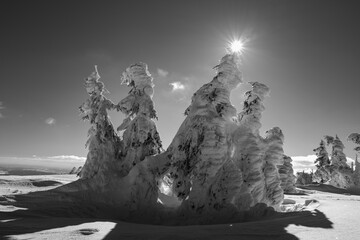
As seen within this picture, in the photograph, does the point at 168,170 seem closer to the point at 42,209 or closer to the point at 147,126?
the point at 147,126

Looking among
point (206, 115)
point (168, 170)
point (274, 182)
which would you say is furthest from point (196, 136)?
point (274, 182)

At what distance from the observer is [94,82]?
2216 centimetres

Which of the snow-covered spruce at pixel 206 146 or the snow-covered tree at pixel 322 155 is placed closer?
the snow-covered spruce at pixel 206 146

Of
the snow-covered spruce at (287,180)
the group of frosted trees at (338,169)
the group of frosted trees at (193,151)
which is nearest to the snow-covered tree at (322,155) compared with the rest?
the group of frosted trees at (338,169)

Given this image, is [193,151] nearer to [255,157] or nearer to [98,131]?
[255,157]

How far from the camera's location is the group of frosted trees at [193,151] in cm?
1630

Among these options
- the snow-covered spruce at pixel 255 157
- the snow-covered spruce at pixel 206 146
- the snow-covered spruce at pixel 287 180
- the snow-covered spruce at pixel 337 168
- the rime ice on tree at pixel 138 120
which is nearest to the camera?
the snow-covered spruce at pixel 206 146

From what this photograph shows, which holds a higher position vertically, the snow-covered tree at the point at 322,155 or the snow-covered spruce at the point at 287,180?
the snow-covered tree at the point at 322,155

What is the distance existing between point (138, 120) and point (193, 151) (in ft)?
18.0

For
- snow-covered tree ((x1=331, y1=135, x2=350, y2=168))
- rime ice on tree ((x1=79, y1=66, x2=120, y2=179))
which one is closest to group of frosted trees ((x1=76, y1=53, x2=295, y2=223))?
rime ice on tree ((x1=79, y1=66, x2=120, y2=179))

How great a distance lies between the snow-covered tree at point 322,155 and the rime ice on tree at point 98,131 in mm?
47051

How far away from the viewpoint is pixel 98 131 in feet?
69.6

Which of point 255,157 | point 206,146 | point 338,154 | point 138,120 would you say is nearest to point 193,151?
point 206,146

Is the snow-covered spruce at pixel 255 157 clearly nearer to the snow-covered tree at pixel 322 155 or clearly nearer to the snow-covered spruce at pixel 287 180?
the snow-covered spruce at pixel 287 180
